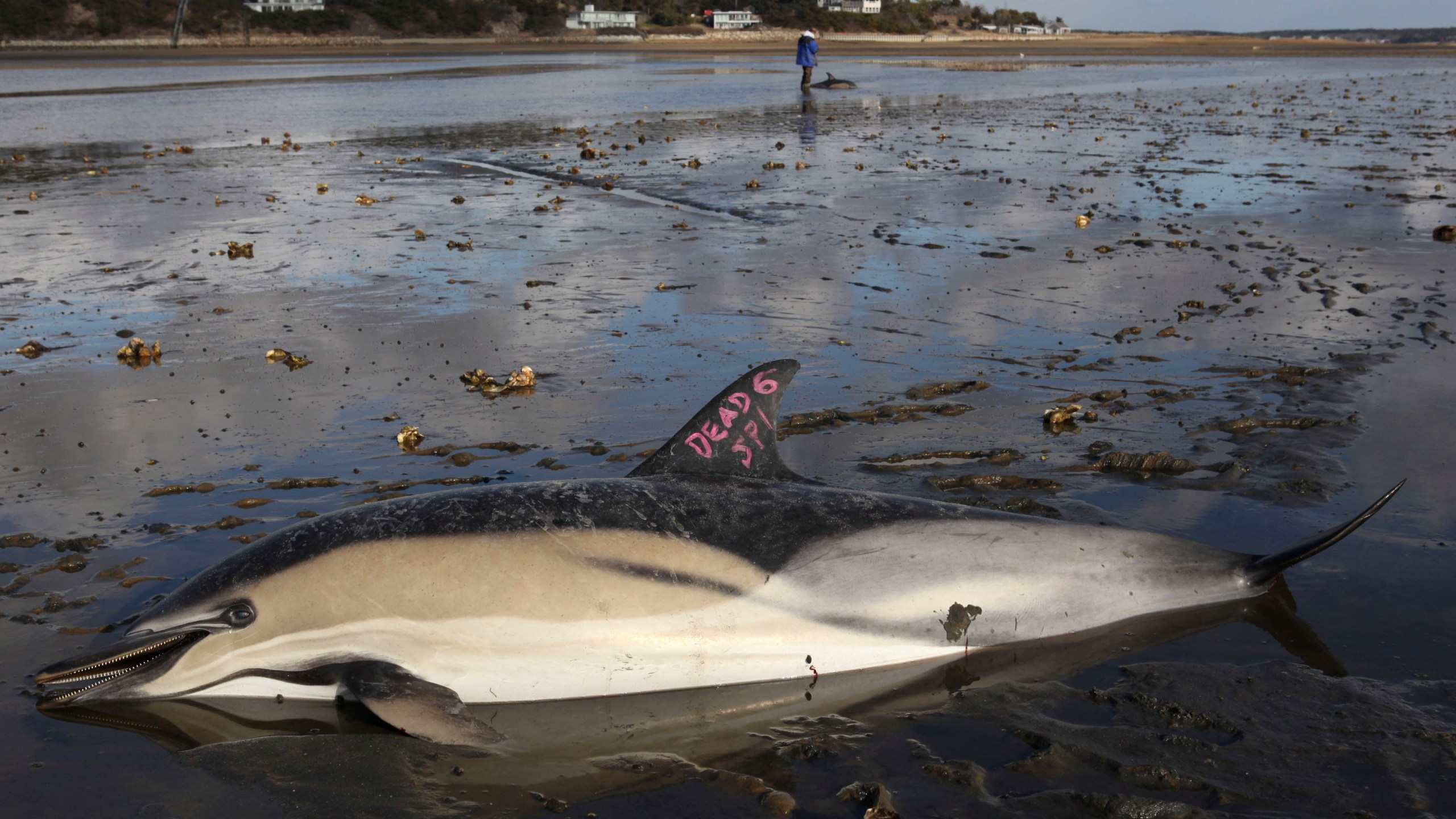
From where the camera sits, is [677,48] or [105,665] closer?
[105,665]

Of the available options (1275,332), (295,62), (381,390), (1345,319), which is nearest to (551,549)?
(381,390)

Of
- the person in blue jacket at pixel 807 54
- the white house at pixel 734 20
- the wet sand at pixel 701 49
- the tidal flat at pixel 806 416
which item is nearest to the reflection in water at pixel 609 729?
the tidal flat at pixel 806 416

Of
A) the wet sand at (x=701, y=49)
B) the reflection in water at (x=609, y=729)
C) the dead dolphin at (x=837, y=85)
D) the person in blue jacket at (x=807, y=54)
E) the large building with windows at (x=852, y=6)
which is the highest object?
the large building with windows at (x=852, y=6)

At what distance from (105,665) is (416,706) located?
1263mm

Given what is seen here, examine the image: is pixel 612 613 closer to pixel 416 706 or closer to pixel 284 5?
pixel 416 706

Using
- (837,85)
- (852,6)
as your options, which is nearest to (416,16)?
(852,6)

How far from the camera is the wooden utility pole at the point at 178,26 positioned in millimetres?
80375

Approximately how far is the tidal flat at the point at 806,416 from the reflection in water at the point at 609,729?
0.06 ft

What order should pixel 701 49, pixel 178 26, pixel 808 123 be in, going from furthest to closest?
pixel 701 49
pixel 178 26
pixel 808 123

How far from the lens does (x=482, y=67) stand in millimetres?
60125

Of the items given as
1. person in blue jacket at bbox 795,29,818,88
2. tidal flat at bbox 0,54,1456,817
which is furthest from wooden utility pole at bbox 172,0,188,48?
tidal flat at bbox 0,54,1456,817

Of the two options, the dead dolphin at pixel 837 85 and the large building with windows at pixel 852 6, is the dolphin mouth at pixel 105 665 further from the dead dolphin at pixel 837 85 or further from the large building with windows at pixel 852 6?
the large building with windows at pixel 852 6

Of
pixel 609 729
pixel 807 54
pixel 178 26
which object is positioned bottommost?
pixel 609 729

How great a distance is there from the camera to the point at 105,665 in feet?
13.0
